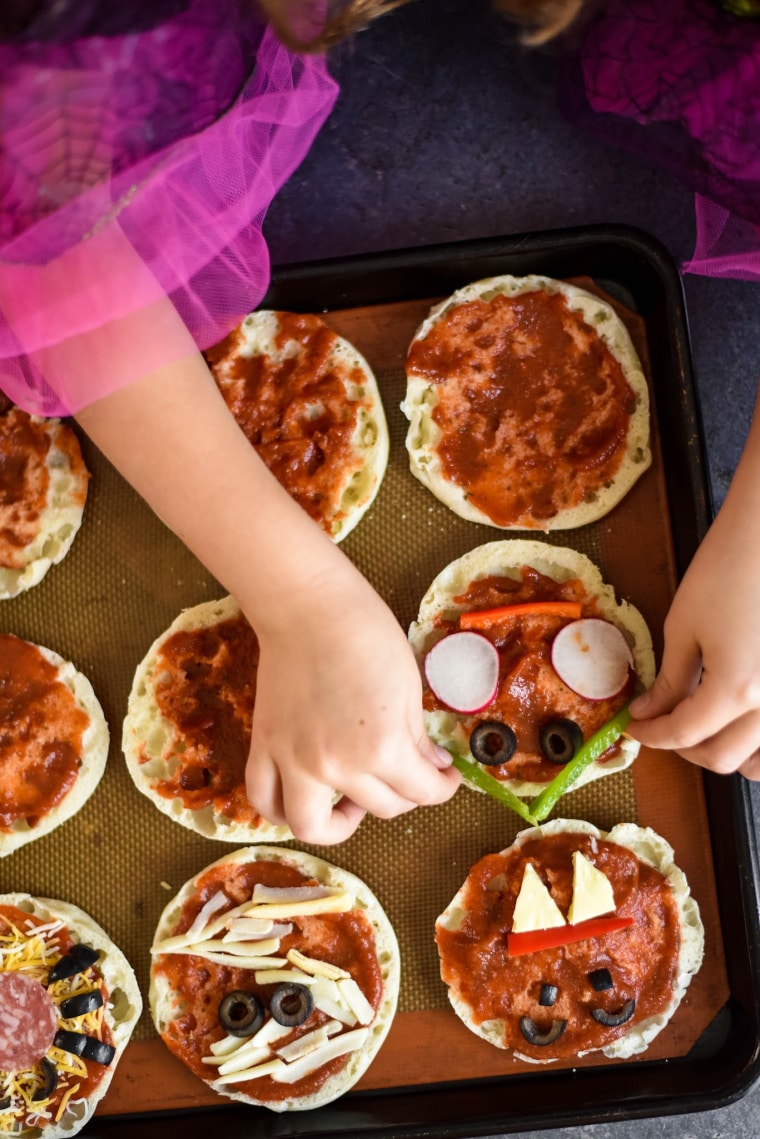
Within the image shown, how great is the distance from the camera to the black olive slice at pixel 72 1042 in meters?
2.49

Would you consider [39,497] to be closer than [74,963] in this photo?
No

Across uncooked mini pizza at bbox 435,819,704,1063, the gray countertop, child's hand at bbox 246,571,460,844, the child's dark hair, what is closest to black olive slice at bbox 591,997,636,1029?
uncooked mini pizza at bbox 435,819,704,1063

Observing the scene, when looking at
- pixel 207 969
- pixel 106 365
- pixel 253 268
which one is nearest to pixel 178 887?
pixel 207 969

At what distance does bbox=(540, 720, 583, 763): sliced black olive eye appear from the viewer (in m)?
2.46

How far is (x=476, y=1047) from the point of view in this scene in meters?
2.52

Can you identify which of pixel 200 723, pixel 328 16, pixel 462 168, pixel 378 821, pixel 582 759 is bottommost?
pixel 378 821

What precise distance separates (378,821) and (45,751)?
3.05 ft

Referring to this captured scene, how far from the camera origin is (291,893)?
2551 millimetres

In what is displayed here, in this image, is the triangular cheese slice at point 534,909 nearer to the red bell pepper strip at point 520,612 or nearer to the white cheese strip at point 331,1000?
the white cheese strip at point 331,1000

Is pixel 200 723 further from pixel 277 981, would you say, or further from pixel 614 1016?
pixel 614 1016

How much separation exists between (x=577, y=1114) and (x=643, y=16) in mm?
2554

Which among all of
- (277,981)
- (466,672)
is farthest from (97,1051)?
(466,672)

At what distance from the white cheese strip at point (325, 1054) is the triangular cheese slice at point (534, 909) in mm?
498

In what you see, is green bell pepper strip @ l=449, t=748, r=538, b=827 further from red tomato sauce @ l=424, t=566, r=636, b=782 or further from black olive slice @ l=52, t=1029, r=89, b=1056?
black olive slice @ l=52, t=1029, r=89, b=1056
